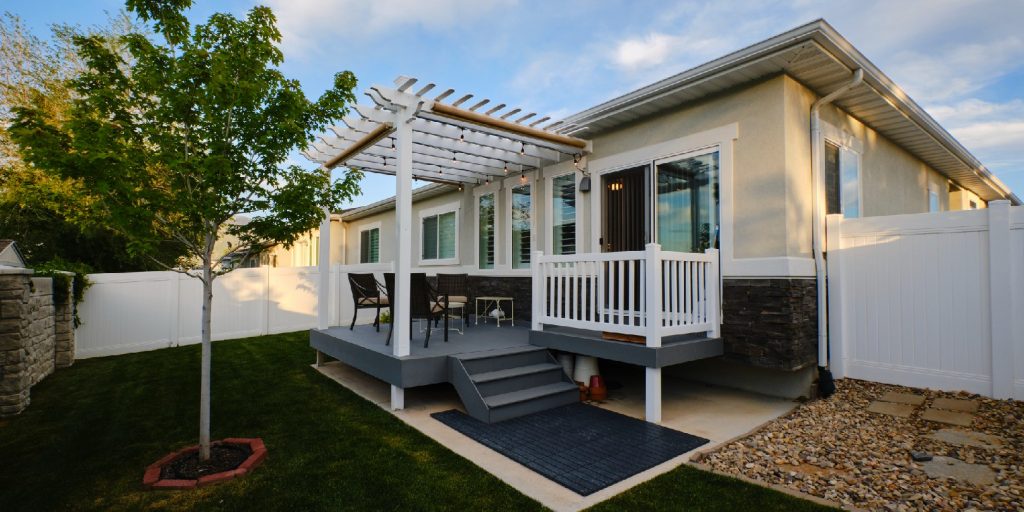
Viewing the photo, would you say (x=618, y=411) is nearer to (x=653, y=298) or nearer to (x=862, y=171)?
(x=653, y=298)

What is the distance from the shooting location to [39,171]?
9.12 meters

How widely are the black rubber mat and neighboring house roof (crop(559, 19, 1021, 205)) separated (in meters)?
3.64

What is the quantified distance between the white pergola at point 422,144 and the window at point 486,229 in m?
0.51

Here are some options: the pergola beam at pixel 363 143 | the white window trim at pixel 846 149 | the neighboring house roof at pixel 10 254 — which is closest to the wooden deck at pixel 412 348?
the pergola beam at pixel 363 143

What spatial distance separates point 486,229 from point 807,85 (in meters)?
5.55

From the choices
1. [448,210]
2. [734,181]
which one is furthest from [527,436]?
[448,210]

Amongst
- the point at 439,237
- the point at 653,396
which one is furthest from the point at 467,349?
the point at 439,237

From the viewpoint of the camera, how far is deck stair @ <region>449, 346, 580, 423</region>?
4332mm

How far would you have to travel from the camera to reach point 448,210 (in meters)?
10.1

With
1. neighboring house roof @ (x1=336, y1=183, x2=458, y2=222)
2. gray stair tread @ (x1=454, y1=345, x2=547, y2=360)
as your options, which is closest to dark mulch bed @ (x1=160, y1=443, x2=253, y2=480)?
gray stair tread @ (x1=454, y1=345, x2=547, y2=360)

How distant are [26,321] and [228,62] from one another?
418cm

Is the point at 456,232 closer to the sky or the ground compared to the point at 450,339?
closer to the sky

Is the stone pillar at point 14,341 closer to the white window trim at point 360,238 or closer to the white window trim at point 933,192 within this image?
the white window trim at point 360,238

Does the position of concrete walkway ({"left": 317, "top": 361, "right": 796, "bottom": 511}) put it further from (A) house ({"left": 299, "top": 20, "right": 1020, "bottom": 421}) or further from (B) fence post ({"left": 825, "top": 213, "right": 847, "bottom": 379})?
(B) fence post ({"left": 825, "top": 213, "right": 847, "bottom": 379})
